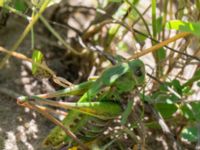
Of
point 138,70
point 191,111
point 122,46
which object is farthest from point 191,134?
point 122,46

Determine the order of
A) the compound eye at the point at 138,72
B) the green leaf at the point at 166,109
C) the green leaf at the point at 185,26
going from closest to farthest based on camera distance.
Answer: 1. the green leaf at the point at 185,26
2. the compound eye at the point at 138,72
3. the green leaf at the point at 166,109

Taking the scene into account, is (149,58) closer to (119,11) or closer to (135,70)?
(119,11)

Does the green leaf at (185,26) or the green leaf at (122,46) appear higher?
the green leaf at (185,26)

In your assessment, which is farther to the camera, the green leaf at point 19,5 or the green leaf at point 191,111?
the green leaf at point 19,5

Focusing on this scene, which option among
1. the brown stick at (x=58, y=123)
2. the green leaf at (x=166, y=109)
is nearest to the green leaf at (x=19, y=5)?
the brown stick at (x=58, y=123)

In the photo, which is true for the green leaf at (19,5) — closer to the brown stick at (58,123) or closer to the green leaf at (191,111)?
the brown stick at (58,123)

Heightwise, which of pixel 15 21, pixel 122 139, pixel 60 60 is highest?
pixel 15 21

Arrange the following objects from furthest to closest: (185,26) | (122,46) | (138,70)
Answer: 1. (122,46)
2. (138,70)
3. (185,26)

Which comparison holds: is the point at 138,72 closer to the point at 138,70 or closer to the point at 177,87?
the point at 138,70

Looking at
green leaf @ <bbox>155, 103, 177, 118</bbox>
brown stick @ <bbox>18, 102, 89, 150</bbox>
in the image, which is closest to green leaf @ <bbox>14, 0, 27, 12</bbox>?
brown stick @ <bbox>18, 102, 89, 150</bbox>

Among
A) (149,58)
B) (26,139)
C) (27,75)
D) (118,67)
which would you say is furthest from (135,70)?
(149,58)

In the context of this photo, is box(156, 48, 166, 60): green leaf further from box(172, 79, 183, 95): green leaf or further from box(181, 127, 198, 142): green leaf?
box(181, 127, 198, 142): green leaf
